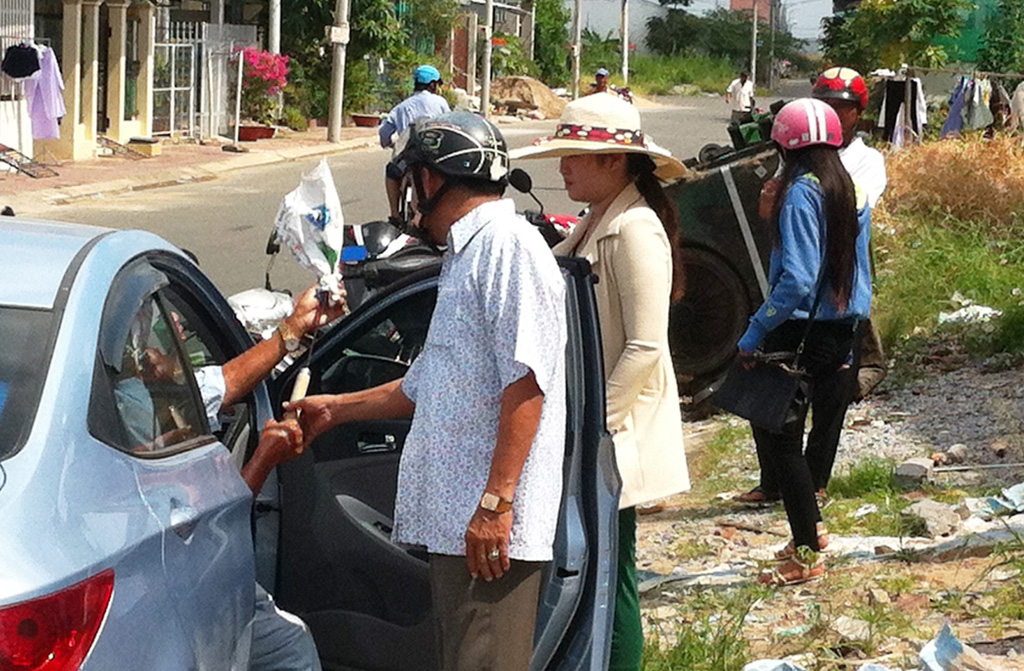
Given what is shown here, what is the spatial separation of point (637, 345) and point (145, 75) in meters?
22.2

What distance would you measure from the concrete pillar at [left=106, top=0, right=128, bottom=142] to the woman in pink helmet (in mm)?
19930

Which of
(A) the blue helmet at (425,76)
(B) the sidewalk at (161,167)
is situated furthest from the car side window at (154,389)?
(B) the sidewalk at (161,167)

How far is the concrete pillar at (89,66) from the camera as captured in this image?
2300 cm

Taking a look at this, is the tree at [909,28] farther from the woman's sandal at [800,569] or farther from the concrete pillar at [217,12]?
the woman's sandal at [800,569]

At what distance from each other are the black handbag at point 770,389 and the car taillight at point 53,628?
3464 millimetres

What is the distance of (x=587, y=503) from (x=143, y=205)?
1543 cm

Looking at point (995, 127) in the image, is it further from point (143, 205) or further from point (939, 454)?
point (939, 454)

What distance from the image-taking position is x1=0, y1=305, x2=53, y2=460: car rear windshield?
2.76 m

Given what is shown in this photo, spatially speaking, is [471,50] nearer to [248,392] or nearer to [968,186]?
[968,186]

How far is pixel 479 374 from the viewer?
339 cm

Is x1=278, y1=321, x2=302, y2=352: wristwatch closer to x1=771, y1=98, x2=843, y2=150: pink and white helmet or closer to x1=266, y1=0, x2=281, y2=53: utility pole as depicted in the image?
x1=771, y1=98, x2=843, y2=150: pink and white helmet

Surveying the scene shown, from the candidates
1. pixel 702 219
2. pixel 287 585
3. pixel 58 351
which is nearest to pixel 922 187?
pixel 702 219

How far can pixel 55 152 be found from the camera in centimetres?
2242

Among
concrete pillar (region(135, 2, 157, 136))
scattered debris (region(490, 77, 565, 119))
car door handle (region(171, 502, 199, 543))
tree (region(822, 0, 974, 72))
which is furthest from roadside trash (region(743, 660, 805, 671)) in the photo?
scattered debris (region(490, 77, 565, 119))
